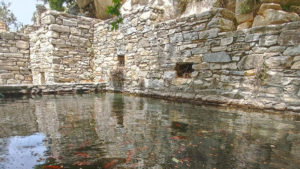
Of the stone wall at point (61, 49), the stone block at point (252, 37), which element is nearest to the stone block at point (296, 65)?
the stone block at point (252, 37)

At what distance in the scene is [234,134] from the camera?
2.28m

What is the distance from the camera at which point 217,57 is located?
157 inches

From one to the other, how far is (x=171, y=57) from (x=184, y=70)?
50 centimetres

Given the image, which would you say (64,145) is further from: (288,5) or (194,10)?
(194,10)

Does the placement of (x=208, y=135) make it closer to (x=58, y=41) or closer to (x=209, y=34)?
(x=209, y=34)

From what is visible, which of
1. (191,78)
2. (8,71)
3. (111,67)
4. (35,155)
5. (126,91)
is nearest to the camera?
(35,155)

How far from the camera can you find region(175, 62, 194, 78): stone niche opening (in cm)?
477

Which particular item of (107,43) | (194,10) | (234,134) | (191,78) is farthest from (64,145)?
(107,43)


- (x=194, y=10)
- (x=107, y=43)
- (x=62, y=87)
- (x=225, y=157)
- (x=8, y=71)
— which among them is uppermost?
(x=194, y=10)

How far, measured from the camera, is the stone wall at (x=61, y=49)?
6782 millimetres

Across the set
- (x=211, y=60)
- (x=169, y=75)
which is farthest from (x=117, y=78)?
(x=211, y=60)

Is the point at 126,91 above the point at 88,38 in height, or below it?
below

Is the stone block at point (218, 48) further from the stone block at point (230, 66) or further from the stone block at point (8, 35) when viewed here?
the stone block at point (8, 35)

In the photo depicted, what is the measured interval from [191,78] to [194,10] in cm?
229
